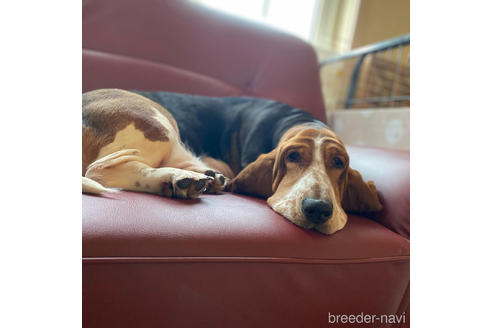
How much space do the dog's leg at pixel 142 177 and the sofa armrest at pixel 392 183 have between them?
643 mm

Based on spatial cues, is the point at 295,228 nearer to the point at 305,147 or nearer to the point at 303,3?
the point at 305,147

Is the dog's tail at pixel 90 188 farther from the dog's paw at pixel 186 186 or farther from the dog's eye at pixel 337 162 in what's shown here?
the dog's eye at pixel 337 162

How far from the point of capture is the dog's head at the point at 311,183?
101cm

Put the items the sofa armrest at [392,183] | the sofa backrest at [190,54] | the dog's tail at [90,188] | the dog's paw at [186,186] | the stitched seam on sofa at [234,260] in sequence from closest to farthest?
the stitched seam on sofa at [234,260], the dog's tail at [90,188], the dog's paw at [186,186], the sofa armrest at [392,183], the sofa backrest at [190,54]

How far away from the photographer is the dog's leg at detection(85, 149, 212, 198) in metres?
1.06

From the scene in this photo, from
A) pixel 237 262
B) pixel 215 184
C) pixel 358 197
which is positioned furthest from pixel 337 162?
pixel 237 262

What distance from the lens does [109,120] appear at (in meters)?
1.27

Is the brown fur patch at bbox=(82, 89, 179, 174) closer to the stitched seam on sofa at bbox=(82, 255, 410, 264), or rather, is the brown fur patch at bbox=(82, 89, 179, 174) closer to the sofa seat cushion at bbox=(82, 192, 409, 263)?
the sofa seat cushion at bbox=(82, 192, 409, 263)

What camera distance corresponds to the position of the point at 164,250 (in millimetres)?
802

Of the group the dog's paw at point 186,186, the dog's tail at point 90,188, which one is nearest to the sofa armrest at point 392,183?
the dog's paw at point 186,186

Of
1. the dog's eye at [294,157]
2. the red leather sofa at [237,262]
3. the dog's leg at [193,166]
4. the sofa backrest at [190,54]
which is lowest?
the red leather sofa at [237,262]

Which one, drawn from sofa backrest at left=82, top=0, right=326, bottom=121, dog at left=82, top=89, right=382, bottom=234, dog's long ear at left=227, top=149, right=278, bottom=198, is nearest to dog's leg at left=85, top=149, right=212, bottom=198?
dog at left=82, top=89, right=382, bottom=234

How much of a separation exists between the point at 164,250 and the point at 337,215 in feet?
1.79
